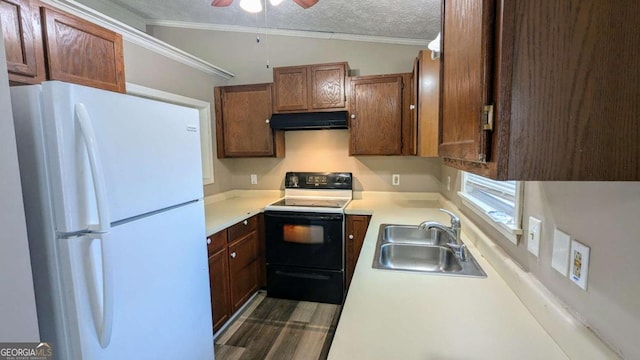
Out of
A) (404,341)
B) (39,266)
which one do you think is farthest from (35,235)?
(404,341)

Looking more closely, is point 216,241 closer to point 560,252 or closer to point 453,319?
point 453,319

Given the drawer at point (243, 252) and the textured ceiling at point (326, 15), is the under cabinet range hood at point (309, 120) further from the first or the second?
the drawer at point (243, 252)

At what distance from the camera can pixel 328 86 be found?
113 inches

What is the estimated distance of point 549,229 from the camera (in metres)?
0.92

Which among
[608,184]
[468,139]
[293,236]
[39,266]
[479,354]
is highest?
[468,139]

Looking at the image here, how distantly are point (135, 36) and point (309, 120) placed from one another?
1.51 meters

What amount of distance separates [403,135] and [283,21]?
157 centimetres

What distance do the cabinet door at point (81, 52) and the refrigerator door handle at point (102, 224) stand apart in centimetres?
69

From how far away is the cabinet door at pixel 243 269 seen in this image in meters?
2.46

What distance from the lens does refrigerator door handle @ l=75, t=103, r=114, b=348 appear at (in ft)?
3.37

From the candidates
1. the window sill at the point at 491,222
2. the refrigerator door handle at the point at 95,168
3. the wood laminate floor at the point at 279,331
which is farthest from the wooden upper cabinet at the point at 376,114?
the refrigerator door handle at the point at 95,168

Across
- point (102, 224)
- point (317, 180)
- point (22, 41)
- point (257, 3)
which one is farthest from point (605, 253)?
point (317, 180)

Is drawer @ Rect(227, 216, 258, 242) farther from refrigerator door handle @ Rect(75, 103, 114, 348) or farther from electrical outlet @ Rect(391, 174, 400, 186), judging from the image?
electrical outlet @ Rect(391, 174, 400, 186)

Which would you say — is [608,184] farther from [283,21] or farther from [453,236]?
[283,21]
